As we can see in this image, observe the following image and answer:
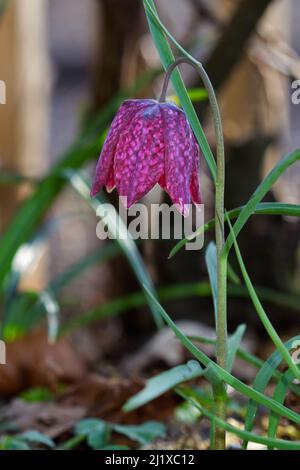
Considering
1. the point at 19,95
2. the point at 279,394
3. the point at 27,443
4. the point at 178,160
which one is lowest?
the point at 27,443

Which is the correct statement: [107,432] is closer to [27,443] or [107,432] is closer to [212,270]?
[27,443]

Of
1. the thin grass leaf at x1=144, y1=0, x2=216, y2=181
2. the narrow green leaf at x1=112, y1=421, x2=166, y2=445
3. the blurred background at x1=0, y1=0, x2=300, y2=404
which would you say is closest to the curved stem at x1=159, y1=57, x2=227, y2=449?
the thin grass leaf at x1=144, y1=0, x2=216, y2=181

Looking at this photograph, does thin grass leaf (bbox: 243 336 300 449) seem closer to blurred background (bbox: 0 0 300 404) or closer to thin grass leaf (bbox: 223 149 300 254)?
thin grass leaf (bbox: 223 149 300 254)

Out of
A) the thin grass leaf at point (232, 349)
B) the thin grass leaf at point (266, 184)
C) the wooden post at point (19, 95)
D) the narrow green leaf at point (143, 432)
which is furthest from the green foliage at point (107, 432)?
the wooden post at point (19, 95)

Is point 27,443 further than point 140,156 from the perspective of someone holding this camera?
Yes

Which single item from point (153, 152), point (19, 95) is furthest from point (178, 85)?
point (19, 95)

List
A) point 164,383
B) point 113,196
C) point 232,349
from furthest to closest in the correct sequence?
1. point 113,196
2. point 232,349
3. point 164,383

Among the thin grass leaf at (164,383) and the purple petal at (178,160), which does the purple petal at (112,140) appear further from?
the thin grass leaf at (164,383)
